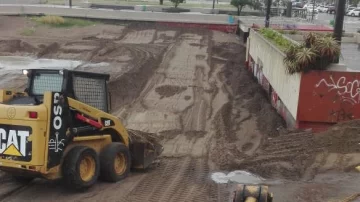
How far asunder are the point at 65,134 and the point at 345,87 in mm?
8244

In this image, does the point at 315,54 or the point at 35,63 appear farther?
the point at 35,63

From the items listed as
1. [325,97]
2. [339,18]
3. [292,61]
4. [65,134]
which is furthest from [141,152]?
[339,18]

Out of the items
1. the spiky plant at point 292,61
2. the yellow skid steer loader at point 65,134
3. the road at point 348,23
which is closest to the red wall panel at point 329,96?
the spiky plant at point 292,61

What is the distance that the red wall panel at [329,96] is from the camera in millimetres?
14750

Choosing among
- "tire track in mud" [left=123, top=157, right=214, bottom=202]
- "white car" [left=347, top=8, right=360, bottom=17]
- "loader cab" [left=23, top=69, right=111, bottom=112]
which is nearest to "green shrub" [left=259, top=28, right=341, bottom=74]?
"tire track in mud" [left=123, top=157, right=214, bottom=202]

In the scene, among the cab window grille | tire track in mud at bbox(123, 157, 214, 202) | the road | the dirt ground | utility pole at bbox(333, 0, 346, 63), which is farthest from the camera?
the road

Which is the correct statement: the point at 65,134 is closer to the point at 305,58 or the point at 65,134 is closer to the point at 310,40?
the point at 305,58

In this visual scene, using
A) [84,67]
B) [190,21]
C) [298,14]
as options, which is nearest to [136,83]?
[84,67]

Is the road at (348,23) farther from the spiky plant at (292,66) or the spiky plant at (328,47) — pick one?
the spiky plant at (328,47)

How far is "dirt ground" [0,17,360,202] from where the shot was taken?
10.8 meters

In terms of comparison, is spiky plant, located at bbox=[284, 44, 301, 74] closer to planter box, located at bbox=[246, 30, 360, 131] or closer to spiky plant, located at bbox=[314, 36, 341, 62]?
planter box, located at bbox=[246, 30, 360, 131]

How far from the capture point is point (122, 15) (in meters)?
50.0

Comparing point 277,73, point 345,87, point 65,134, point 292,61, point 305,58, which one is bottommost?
point 277,73

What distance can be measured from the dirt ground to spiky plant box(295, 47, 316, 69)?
186 centimetres
